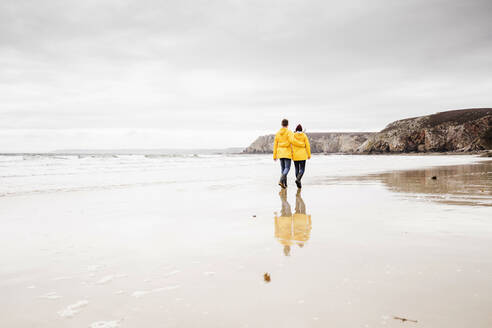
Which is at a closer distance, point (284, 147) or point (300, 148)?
point (284, 147)

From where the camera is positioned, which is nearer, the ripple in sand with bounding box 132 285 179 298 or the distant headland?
the ripple in sand with bounding box 132 285 179 298

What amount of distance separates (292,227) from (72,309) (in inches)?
125

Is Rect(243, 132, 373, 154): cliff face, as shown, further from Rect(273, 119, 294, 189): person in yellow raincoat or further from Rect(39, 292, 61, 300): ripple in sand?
Rect(39, 292, 61, 300): ripple in sand

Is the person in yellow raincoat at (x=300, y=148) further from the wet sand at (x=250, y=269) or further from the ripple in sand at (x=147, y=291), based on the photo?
the ripple in sand at (x=147, y=291)

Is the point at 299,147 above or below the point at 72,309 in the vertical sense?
above

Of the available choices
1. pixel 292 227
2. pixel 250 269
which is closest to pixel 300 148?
pixel 292 227

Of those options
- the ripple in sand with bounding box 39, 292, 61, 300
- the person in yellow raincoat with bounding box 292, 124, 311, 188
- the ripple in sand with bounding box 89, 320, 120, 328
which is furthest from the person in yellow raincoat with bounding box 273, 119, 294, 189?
the ripple in sand with bounding box 89, 320, 120, 328

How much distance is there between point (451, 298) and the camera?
7.84 ft

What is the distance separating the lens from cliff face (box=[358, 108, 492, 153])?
7262 centimetres

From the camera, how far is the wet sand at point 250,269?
227 centimetres

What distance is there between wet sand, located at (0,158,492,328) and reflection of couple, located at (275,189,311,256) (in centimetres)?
3

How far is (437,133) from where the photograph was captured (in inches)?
3039

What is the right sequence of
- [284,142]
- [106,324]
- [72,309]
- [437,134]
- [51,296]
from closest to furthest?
[106,324]
[72,309]
[51,296]
[284,142]
[437,134]

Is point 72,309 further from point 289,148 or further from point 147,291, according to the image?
point 289,148
